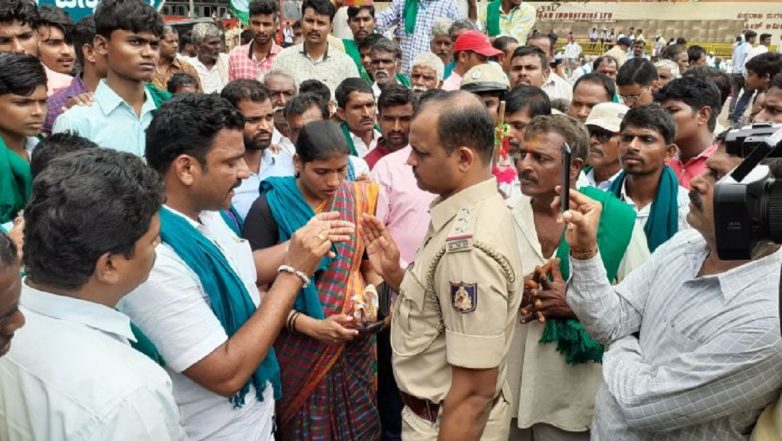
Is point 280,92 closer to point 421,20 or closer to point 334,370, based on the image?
point 334,370

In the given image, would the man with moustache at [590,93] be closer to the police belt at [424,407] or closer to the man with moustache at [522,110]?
the man with moustache at [522,110]

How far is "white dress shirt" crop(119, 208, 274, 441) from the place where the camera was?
5.97 feet

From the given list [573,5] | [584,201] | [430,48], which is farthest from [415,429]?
[573,5]

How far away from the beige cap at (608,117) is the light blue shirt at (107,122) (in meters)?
2.53

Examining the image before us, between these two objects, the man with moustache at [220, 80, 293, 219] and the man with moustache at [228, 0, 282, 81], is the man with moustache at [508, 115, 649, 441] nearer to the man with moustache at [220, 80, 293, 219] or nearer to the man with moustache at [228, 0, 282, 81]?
the man with moustache at [220, 80, 293, 219]

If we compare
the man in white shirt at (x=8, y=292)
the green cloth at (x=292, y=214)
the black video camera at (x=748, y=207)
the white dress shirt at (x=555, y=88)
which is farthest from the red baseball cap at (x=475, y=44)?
the man in white shirt at (x=8, y=292)

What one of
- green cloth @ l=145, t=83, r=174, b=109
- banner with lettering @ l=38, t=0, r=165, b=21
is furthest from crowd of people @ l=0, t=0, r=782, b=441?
banner with lettering @ l=38, t=0, r=165, b=21

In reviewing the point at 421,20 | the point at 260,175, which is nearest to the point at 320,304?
the point at 260,175

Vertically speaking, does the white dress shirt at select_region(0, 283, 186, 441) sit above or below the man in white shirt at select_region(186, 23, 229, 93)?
above

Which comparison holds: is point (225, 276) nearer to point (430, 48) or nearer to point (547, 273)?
point (547, 273)

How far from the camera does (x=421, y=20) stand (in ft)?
25.6

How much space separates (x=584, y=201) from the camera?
7.23ft

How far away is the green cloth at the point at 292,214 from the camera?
2.87 meters

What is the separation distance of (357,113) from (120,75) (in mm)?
1607
